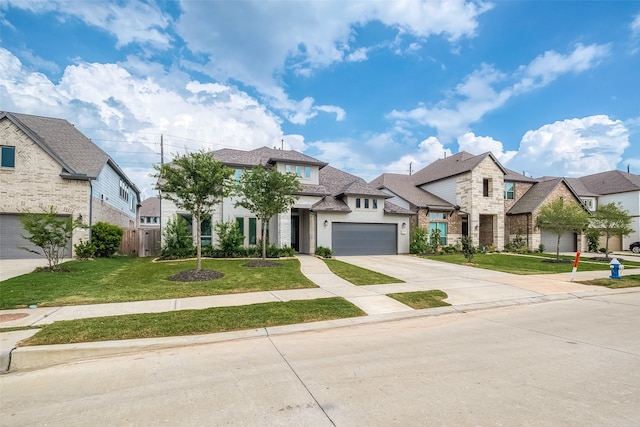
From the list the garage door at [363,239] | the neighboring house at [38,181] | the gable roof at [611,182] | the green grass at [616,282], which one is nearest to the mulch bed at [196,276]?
the neighboring house at [38,181]

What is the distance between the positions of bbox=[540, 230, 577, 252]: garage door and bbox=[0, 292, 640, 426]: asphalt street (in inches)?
976

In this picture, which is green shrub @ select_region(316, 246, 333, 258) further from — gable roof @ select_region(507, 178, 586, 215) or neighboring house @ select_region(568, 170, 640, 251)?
neighboring house @ select_region(568, 170, 640, 251)

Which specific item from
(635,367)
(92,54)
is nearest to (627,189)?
(635,367)

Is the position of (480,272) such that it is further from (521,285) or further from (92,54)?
(92,54)

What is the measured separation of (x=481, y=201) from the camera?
1001 inches

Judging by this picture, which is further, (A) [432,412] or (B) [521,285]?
(B) [521,285]

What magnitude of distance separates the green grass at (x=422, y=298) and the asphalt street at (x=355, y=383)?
2.06 metres

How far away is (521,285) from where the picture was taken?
10.7 m

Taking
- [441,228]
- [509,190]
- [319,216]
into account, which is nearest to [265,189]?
[319,216]

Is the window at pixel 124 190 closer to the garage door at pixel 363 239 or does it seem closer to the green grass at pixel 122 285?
the green grass at pixel 122 285

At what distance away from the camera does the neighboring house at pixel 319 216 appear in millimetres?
19516

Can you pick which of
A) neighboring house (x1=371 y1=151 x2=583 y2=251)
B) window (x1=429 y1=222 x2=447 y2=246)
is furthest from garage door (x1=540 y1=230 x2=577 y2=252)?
window (x1=429 y1=222 x2=447 y2=246)

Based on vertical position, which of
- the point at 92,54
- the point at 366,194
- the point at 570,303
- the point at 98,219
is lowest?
the point at 570,303

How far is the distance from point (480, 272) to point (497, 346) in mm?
9457
